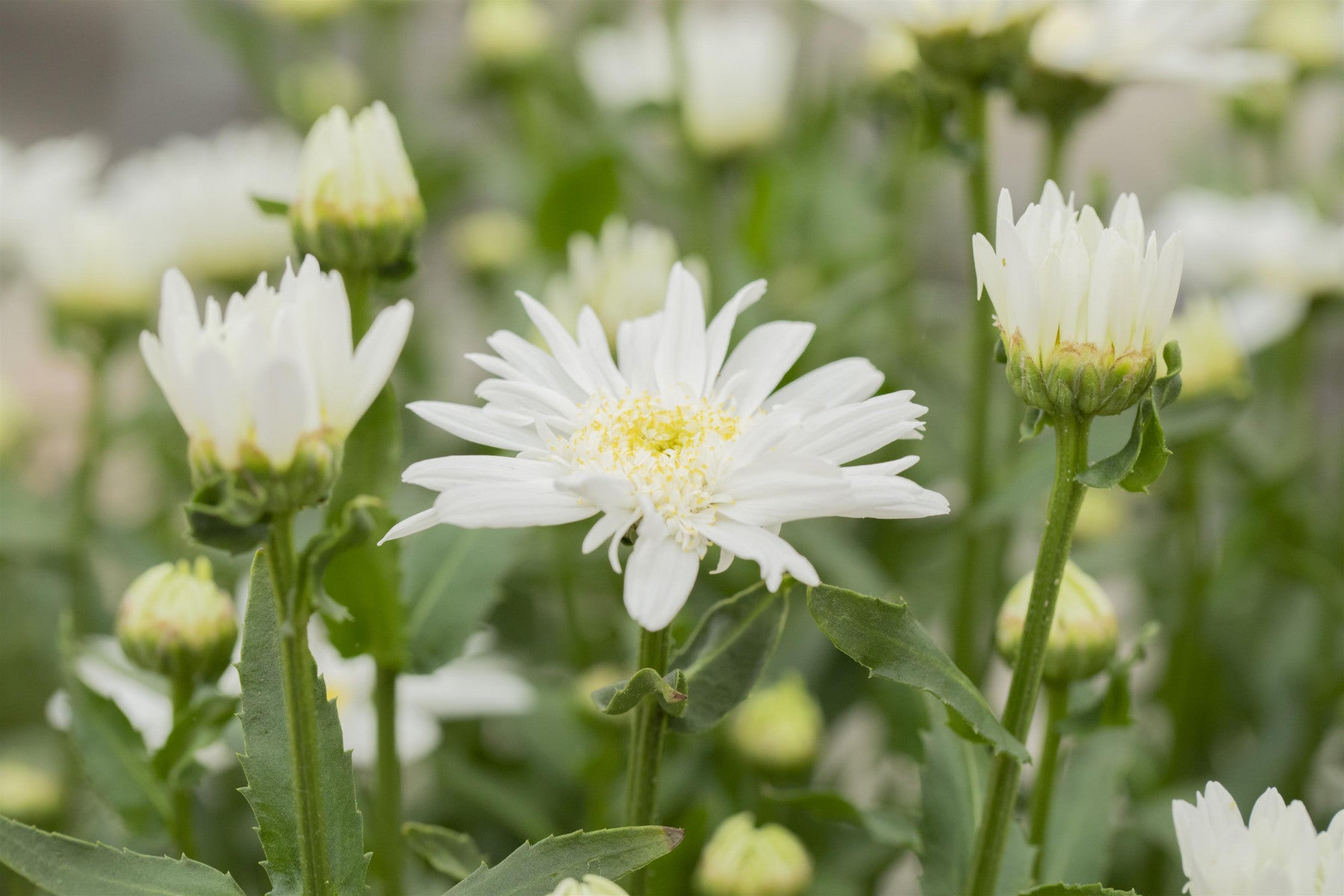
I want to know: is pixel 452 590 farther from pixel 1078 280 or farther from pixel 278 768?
pixel 1078 280

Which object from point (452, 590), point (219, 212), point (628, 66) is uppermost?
point (628, 66)

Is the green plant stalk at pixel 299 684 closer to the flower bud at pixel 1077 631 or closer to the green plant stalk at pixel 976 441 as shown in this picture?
the flower bud at pixel 1077 631

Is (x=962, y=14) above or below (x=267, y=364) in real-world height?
above

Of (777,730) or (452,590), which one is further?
(777,730)

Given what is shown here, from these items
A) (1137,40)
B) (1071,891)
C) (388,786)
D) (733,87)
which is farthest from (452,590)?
(733,87)

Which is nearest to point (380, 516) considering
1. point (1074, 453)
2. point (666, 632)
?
point (666, 632)

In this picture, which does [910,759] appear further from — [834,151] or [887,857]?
[834,151]

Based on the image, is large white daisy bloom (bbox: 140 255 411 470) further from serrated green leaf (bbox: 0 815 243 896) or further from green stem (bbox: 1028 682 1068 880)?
green stem (bbox: 1028 682 1068 880)
